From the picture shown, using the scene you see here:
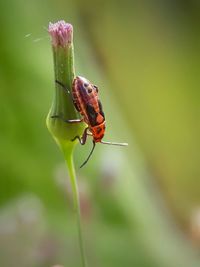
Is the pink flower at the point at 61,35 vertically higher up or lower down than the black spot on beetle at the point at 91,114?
higher up

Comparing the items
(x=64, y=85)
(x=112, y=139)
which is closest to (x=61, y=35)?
(x=64, y=85)

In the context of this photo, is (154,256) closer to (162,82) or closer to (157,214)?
(157,214)

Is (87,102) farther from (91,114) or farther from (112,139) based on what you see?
(112,139)

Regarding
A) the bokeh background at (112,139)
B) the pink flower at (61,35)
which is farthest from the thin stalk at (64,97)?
the bokeh background at (112,139)

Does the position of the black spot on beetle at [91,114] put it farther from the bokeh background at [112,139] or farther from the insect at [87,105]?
the bokeh background at [112,139]

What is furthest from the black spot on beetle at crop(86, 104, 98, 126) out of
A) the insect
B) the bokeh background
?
the bokeh background

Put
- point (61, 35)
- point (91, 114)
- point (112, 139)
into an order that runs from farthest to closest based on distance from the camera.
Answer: point (112, 139), point (91, 114), point (61, 35)
